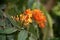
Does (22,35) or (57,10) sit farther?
(57,10)

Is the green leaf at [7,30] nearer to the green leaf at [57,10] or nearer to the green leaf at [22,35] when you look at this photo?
the green leaf at [22,35]

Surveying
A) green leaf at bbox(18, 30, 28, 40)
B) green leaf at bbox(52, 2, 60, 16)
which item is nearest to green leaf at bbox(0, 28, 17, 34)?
green leaf at bbox(18, 30, 28, 40)

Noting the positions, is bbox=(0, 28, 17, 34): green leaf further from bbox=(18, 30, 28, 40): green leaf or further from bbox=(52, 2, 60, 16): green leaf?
bbox=(52, 2, 60, 16): green leaf

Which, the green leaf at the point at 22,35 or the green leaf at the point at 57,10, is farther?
the green leaf at the point at 57,10

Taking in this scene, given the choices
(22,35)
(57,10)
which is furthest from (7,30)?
(57,10)

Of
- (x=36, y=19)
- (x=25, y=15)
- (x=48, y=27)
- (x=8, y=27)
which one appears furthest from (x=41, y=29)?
(x=8, y=27)

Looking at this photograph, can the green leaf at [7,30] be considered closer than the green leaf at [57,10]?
Yes

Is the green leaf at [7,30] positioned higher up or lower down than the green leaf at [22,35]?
higher up

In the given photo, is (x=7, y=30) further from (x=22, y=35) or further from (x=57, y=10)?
(x=57, y=10)

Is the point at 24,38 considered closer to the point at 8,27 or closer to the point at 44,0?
the point at 8,27

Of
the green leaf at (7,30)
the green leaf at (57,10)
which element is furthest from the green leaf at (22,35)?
the green leaf at (57,10)

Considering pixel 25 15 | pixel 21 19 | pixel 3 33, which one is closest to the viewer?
pixel 3 33
